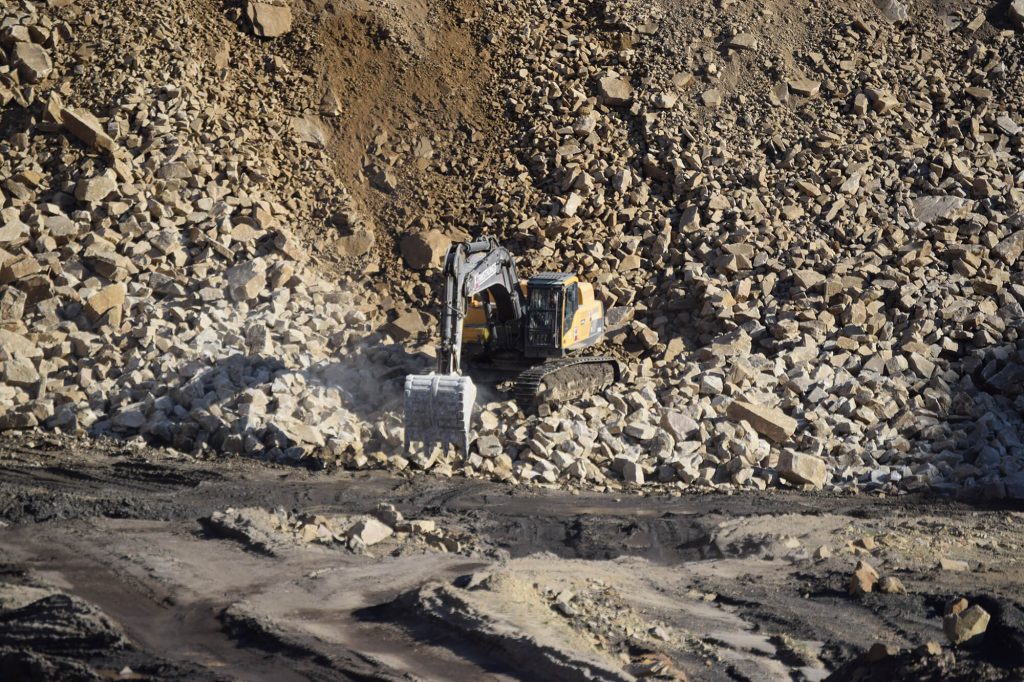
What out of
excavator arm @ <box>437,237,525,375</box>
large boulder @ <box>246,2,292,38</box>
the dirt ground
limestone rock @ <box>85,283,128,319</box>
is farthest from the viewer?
large boulder @ <box>246,2,292,38</box>

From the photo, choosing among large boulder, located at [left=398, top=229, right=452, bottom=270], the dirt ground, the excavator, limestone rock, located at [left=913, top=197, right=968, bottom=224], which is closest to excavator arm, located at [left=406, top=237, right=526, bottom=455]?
the dirt ground

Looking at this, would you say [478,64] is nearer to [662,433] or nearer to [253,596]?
[662,433]

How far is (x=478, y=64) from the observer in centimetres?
1861

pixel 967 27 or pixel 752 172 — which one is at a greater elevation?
pixel 967 27

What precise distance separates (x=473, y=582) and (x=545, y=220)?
30.6 ft

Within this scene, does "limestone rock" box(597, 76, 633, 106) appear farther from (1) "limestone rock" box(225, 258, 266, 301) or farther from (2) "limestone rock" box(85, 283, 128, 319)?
(2) "limestone rock" box(85, 283, 128, 319)

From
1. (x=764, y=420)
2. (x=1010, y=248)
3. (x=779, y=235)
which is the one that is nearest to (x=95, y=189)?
(x=764, y=420)

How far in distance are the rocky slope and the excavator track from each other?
0.85 ft

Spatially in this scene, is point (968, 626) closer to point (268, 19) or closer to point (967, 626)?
point (967, 626)

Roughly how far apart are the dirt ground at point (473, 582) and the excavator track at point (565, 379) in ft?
5.37

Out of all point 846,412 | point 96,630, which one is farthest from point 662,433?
point 96,630

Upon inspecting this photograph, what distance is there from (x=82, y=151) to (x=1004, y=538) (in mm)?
13036

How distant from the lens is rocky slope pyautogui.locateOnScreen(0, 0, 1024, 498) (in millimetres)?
12781

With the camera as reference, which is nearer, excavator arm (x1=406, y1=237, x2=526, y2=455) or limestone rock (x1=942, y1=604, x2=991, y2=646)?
limestone rock (x1=942, y1=604, x2=991, y2=646)
